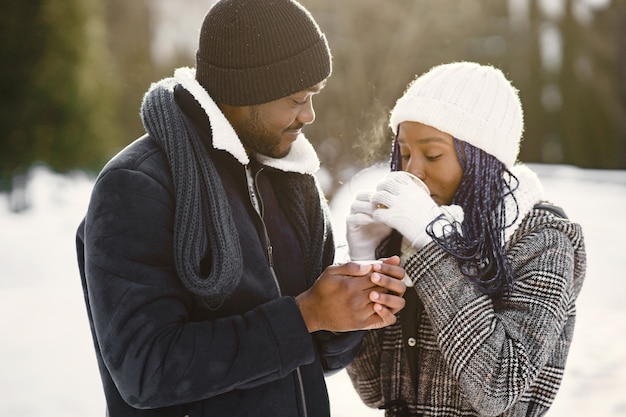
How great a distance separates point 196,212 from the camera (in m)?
1.70

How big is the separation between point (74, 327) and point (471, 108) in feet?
18.3

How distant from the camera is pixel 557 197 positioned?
1323 cm

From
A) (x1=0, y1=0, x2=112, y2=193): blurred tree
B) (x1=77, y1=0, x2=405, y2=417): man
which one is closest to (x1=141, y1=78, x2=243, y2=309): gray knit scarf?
(x1=77, y1=0, x2=405, y2=417): man

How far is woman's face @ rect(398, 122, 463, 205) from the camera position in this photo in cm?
222

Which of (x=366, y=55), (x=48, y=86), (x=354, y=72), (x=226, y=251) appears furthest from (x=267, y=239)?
(x=48, y=86)

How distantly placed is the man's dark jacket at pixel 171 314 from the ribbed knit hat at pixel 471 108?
0.67m

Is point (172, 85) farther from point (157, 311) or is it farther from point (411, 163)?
point (411, 163)

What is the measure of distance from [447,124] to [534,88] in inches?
659

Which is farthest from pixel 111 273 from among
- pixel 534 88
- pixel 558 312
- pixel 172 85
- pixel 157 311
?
pixel 534 88

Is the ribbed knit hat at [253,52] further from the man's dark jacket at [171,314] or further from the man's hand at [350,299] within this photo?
the man's hand at [350,299]

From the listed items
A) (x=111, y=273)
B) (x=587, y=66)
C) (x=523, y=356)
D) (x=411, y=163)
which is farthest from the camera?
(x=587, y=66)

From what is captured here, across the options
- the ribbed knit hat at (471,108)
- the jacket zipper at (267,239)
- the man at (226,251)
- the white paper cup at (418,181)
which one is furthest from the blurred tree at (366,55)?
the jacket zipper at (267,239)

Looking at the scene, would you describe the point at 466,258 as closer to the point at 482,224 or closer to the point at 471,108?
the point at 482,224

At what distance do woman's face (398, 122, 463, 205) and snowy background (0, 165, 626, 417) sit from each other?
23.5 inches
